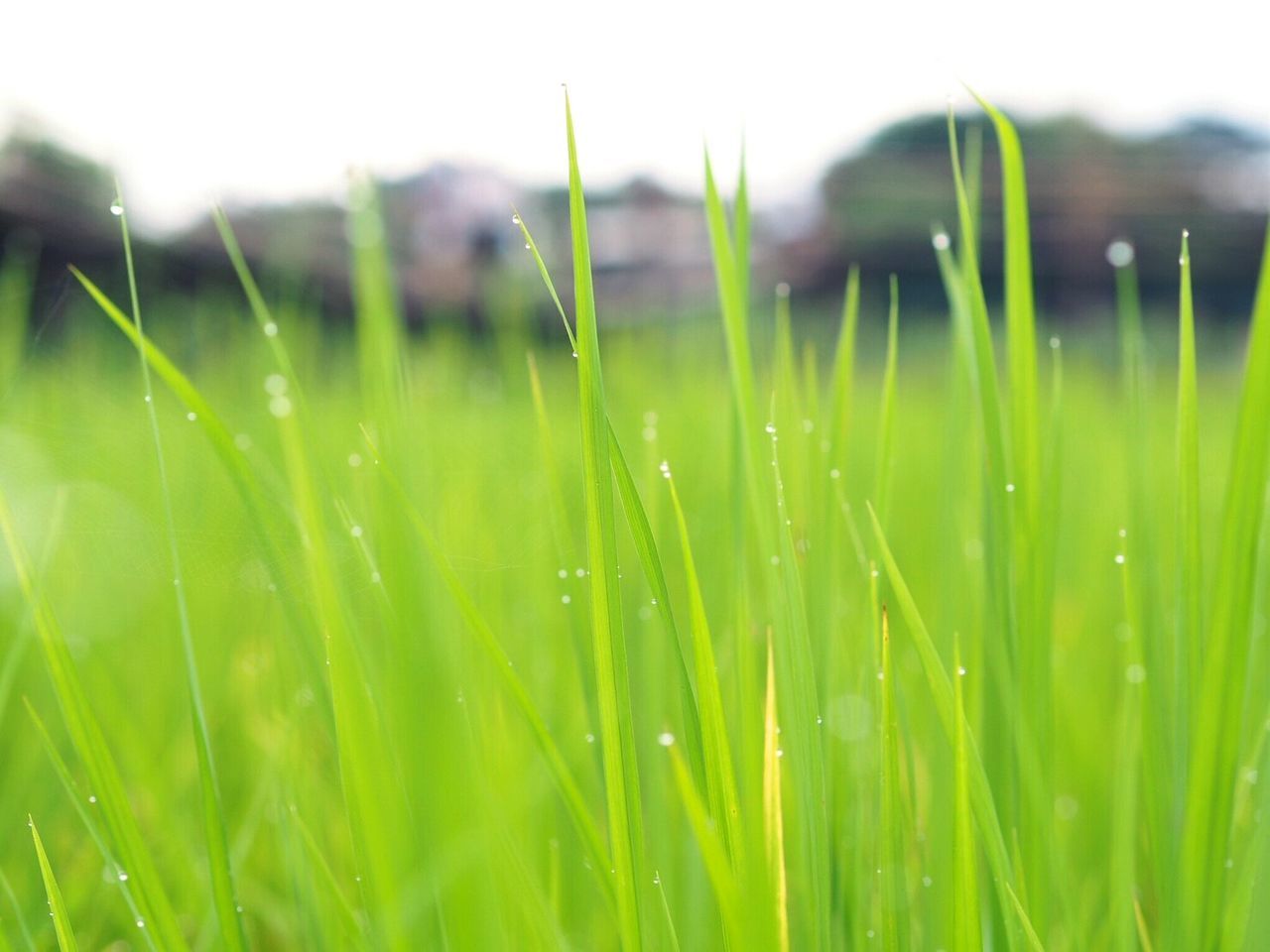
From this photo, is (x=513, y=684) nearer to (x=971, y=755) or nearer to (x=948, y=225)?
(x=971, y=755)

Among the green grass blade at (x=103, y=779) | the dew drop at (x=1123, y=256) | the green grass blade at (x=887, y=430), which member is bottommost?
the green grass blade at (x=103, y=779)

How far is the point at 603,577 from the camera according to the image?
0.24 metres

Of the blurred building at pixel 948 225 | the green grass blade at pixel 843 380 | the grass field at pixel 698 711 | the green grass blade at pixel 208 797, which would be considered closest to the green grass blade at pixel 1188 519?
the grass field at pixel 698 711

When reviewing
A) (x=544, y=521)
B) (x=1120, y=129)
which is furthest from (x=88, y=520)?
(x=1120, y=129)

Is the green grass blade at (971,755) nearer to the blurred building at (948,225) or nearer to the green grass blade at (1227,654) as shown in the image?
the green grass blade at (1227,654)

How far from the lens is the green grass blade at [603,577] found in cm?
24

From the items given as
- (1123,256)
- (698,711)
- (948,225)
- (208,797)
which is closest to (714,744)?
(698,711)

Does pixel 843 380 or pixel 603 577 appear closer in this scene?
pixel 603 577

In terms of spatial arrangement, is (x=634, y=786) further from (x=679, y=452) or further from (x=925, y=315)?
(x=925, y=315)

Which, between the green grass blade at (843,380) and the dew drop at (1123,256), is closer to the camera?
the green grass blade at (843,380)

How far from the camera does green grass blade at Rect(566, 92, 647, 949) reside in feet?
0.78

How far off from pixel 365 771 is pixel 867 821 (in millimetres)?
254

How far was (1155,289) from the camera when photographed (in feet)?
27.6

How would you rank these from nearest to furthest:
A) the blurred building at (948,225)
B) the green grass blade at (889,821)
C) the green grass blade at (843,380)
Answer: the green grass blade at (889,821)
the green grass blade at (843,380)
the blurred building at (948,225)
